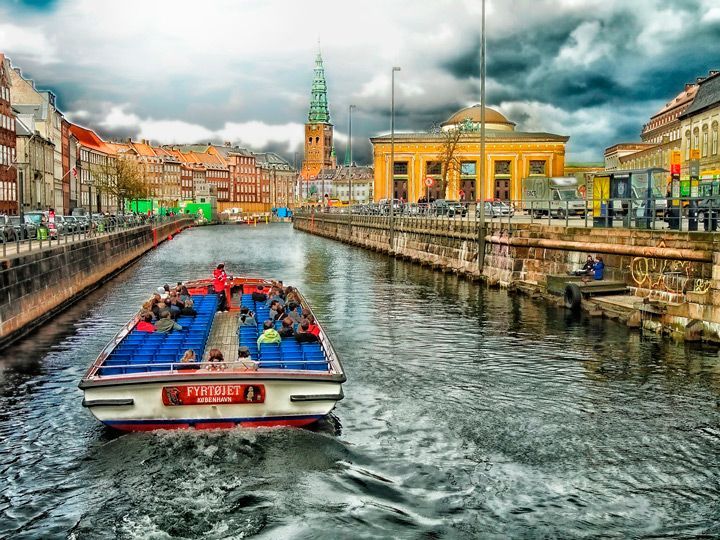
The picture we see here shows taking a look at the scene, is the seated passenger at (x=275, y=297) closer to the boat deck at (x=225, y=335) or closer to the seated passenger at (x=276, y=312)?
the seated passenger at (x=276, y=312)

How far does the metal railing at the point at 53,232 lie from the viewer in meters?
32.0

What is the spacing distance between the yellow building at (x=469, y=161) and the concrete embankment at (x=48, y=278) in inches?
3312

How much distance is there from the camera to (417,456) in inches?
576

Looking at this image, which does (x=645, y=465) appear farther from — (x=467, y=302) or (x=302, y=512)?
(x=467, y=302)

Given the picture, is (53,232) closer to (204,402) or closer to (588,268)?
(588,268)

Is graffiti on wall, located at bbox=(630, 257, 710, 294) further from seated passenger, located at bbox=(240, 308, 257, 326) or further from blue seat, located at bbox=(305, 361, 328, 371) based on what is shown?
blue seat, located at bbox=(305, 361, 328, 371)

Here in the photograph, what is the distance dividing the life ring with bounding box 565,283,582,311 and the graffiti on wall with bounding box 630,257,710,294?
6.77 ft

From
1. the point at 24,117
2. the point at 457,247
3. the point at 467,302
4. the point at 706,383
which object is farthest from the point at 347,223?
the point at 706,383

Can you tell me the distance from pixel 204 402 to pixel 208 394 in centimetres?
16

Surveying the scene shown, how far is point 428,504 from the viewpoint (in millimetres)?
12516

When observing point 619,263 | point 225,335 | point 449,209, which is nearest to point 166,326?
point 225,335

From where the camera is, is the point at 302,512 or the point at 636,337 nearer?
the point at 302,512

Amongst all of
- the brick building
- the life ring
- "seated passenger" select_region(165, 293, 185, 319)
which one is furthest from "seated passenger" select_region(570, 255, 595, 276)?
the brick building

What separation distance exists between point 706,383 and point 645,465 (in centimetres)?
650
